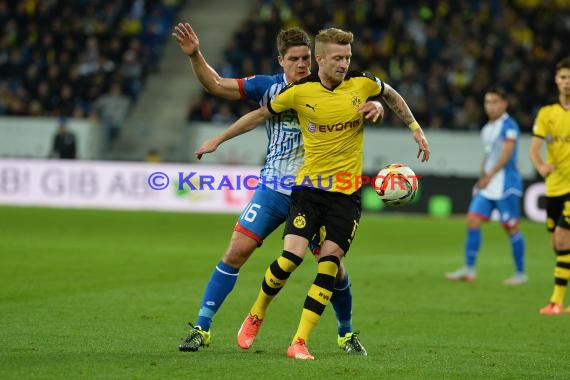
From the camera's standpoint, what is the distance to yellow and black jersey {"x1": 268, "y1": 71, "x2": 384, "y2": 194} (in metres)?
8.06

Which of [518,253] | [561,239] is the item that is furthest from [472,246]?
[561,239]

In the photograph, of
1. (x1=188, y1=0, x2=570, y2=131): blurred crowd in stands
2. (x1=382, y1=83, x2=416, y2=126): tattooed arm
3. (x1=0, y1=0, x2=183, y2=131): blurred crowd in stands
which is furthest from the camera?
(x1=0, y1=0, x2=183, y2=131): blurred crowd in stands

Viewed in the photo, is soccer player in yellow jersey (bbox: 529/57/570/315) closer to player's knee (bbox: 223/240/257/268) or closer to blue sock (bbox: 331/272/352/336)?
blue sock (bbox: 331/272/352/336)

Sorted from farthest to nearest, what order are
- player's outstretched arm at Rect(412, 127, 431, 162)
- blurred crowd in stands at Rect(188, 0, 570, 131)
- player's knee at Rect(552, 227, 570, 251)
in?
blurred crowd in stands at Rect(188, 0, 570, 131)
player's knee at Rect(552, 227, 570, 251)
player's outstretched arm at Rect(412, 127, 431, 162)

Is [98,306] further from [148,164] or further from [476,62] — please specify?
[476,62]

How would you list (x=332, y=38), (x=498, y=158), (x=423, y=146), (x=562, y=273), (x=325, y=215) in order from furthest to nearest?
(x=498, y=158) < (x=562, y=273) < (x=423, y=146) < (x=325, y=215) < (x=332, y=38)

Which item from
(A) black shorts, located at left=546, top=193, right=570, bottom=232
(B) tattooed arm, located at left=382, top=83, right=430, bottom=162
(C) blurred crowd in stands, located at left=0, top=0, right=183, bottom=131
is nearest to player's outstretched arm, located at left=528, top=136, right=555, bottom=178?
(A) black shorts, located at left=546, top=193, right=570, bottom=232

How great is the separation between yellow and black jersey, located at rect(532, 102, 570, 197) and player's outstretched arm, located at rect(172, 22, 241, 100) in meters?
4.68

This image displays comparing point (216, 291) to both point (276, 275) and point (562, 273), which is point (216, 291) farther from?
point (562, 273)

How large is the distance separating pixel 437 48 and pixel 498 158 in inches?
540

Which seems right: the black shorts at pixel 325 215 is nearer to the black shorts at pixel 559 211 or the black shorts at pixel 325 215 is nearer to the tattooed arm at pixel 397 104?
the tattooed arm at pixel 397 104

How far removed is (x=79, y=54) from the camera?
2992 cm

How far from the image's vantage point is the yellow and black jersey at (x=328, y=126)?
317 inches

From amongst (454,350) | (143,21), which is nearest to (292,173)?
(454,350)
